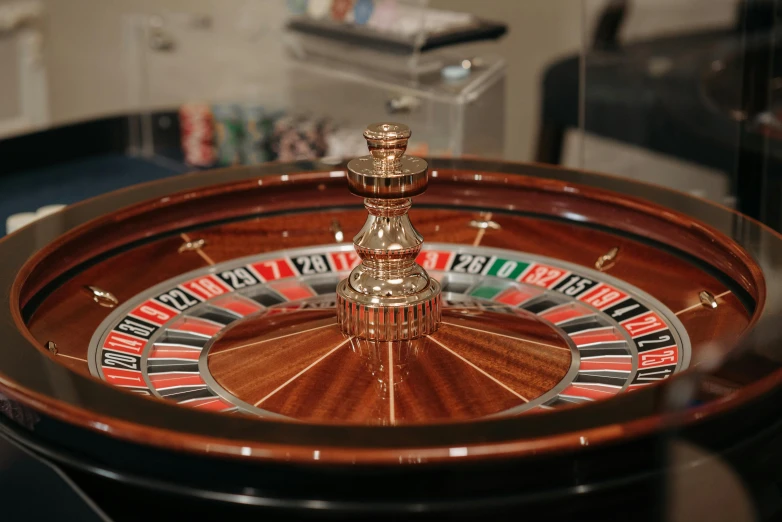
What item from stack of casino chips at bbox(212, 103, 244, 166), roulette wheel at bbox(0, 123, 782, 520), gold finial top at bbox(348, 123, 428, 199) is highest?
gold finial top at bbox(348, 123, 428, 199)

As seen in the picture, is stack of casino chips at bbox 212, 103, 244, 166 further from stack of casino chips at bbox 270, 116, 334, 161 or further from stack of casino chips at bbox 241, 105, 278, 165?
stack of casino chips at bbox 270, 116, 334, 161

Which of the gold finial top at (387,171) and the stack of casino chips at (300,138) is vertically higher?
the gold finial top at (387,171)

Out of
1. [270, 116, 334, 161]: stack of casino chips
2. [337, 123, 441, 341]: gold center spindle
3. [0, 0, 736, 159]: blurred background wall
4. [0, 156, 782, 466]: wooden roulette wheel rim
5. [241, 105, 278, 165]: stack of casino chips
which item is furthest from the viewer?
[0, 0, 736, 159]: blurred background wall

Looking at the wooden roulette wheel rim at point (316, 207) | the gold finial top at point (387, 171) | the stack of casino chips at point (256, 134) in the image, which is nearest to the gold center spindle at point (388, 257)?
the gold finial top at point (387, 171)

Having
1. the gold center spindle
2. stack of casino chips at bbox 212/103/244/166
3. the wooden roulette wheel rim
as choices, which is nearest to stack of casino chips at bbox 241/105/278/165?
stack of casino chips at bbox 212/103/244/166

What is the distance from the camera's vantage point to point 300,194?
1.91 meters

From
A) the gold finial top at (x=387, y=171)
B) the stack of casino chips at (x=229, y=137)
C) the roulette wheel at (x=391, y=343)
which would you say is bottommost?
the stack of casino chips at (x=229, y=137)

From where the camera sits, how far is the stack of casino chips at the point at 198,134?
3.49m

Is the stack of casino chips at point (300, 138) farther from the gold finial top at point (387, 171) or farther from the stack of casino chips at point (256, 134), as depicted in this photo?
the gold finial top at point (387, 171)

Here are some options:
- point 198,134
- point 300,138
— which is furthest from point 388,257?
point 198,134

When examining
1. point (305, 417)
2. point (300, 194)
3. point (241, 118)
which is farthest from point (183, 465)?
point (241, 118)

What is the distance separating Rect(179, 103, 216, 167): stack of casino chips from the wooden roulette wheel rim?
1.60m

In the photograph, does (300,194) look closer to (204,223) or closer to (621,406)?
(204,223)

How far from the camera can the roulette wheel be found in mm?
935
